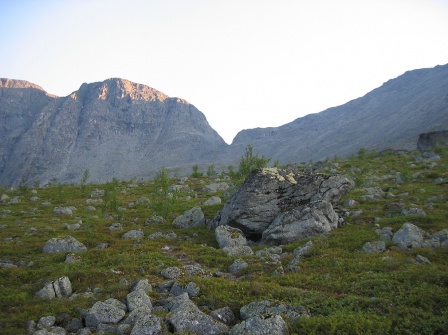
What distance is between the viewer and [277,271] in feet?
59.6

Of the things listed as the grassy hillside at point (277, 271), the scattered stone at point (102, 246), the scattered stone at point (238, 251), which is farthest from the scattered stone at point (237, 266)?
the scattered stone at point (102, 246)

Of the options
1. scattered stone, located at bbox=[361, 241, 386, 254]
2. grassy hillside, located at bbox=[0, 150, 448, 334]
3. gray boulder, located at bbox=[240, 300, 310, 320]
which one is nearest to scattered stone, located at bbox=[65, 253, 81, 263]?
grassy hillside, located at bbox=[0, 150, 448, 334]

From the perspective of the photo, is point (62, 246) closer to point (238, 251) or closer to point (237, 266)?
point (238, 251)

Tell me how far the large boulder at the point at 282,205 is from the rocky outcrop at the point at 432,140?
61317 millimetres

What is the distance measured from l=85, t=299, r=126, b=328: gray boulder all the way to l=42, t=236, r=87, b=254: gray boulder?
1266 cm

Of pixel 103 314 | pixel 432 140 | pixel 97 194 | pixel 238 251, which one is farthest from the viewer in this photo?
pixel 432 140

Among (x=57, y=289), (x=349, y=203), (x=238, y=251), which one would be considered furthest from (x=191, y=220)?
(x=57, y=289)

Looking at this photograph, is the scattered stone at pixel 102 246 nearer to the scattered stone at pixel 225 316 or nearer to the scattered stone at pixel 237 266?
the scattered stone at pixel 237 266

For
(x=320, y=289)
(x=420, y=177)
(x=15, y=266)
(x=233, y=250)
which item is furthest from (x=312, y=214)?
(x=420, y=177)

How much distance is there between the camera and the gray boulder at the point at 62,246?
24.5m

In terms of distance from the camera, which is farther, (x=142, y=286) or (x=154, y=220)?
(x=154, y=220)

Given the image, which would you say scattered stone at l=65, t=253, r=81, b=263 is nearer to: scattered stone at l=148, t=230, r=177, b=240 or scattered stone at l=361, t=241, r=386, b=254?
scattered stone at l=148, t=230, r=177, b=240

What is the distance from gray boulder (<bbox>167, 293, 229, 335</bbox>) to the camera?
1153cm

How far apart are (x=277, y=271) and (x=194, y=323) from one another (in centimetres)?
761
